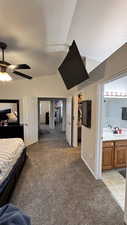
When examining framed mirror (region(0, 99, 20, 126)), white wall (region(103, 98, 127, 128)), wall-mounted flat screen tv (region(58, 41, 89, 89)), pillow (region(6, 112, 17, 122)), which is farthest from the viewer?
pillow (region(6, 112, 17, 122))

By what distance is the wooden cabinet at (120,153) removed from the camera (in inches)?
117

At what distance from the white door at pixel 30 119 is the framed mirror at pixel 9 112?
1.77 ft

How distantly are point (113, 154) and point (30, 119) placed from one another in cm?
341

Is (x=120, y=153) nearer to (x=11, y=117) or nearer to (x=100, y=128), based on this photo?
(x=100, y=128)

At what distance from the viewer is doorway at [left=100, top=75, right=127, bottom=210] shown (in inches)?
104

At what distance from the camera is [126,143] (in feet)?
9.84

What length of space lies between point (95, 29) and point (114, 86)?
62.1 inches

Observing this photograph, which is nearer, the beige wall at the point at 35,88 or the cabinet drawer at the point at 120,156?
the cabinet drawer at the point at 120,156

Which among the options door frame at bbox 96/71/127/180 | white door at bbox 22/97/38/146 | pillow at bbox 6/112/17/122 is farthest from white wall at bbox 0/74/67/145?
door frame at bbox 96/71/127/180

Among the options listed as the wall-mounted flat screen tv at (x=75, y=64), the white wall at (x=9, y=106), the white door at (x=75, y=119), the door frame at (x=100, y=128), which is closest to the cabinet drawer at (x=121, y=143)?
the door frame at (x=100, y=128)

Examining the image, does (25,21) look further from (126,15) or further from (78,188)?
(78,188)

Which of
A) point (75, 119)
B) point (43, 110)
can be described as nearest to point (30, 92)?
point (75, 119)

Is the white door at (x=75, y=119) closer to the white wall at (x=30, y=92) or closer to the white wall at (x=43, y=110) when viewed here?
the white wall at (x=30, y=92)

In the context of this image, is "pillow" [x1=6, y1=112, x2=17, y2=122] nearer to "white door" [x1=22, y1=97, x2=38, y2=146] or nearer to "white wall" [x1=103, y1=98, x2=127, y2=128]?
"white door" [x1=22, y1=97, x2=38, y2=146]
